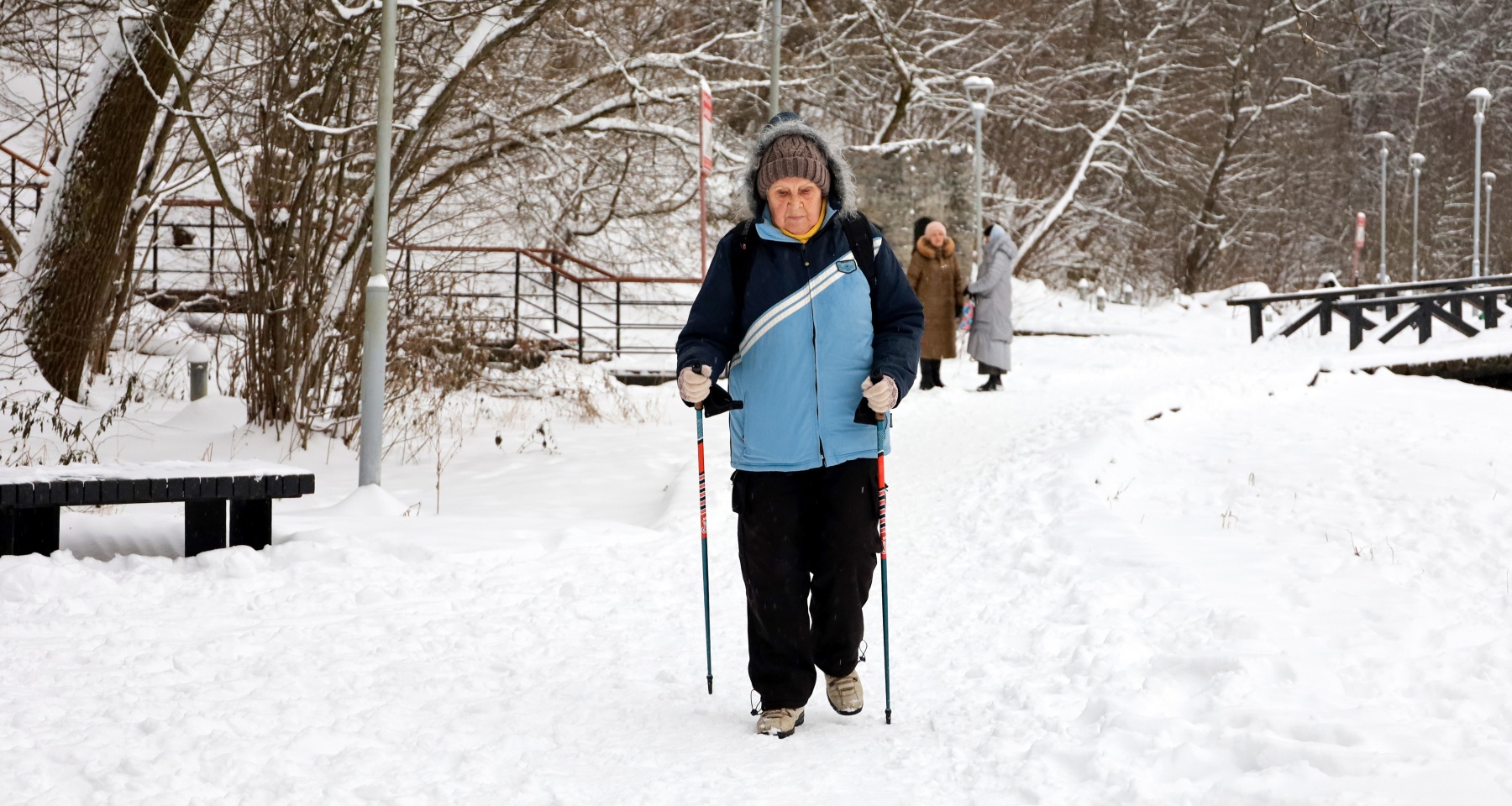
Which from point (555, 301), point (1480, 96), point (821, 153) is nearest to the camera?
point (821, 153)

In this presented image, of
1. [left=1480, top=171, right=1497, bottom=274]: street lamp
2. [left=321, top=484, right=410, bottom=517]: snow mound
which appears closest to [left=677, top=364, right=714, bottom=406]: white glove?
[left=321, top=484, right=410, bottom=517]: snow mound

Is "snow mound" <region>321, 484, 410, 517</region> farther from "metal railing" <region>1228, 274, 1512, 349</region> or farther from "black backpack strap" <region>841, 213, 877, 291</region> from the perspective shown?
"metal railing" <region>1228, 274, 1512, 349</region>

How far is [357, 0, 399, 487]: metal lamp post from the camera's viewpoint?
7703 mm

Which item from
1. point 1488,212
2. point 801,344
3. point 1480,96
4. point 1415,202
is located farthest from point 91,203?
point 1415,202

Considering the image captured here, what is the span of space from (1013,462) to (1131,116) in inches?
928

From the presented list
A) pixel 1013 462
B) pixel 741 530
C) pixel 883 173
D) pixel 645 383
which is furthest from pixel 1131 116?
pixel 741 530

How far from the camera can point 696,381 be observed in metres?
3.83

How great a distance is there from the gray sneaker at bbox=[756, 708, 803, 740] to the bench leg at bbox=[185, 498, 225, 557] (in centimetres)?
325

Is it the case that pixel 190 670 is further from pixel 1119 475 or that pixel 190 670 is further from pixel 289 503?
pixel 1119 475

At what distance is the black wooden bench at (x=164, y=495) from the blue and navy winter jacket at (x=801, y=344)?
2.89 m

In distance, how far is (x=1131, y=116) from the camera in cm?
3062

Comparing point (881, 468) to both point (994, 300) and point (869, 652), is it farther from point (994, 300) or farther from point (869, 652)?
point (994, 300)

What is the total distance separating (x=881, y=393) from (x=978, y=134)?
22284 millimetres

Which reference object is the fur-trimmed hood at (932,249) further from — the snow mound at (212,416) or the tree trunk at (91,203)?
the tree trunk at (91,203)
